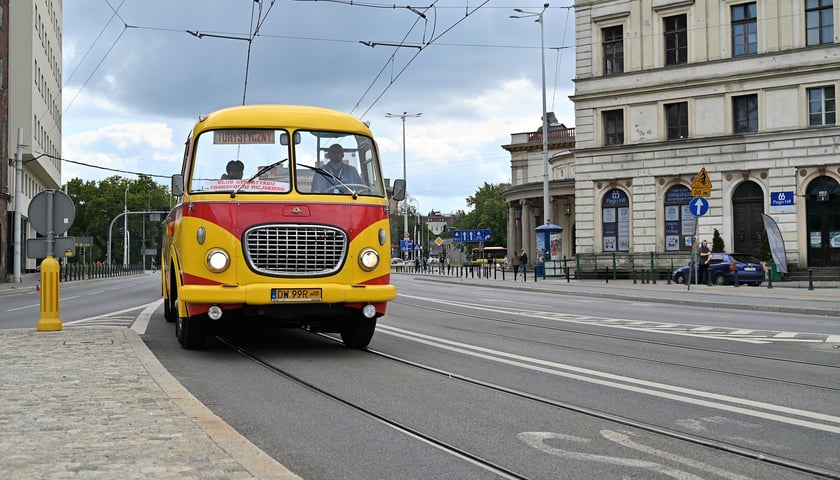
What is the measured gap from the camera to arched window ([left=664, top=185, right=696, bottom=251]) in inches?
1612

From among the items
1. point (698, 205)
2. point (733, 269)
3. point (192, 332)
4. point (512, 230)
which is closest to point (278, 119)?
point (192, 332)

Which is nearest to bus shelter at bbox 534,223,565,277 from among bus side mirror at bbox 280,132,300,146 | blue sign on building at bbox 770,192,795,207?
blue sign on building at bbox 770,192,795,207

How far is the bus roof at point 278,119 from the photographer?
35.8 ft

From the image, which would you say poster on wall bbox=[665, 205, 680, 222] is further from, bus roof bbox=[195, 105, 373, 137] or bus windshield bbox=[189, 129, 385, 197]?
bus windshield bbox=[189, 129, 385, 197]

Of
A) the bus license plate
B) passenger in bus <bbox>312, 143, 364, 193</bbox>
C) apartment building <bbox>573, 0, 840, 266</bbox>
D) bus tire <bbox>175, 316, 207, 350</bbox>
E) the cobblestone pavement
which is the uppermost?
apartment building <bbox>573, 0, 840, 266</bbox>

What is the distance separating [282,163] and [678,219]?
110 ft

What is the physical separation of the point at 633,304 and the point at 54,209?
1544 cm

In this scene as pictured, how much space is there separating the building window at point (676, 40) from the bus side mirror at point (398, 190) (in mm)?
32814

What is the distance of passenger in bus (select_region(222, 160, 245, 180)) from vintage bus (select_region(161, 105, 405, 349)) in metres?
0.01

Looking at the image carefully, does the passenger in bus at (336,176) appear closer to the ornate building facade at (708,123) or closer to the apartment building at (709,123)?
the ornate building facade at (708,123)

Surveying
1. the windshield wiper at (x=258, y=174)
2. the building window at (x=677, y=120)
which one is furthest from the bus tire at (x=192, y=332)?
the building window at (x=677, y=120)

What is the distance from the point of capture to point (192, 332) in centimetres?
1077

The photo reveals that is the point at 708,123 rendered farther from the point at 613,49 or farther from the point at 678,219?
the point at 613,49

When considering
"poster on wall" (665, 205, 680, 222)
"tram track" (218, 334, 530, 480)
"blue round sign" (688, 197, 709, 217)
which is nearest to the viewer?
"tram track" (218, 334, 530, 480)
